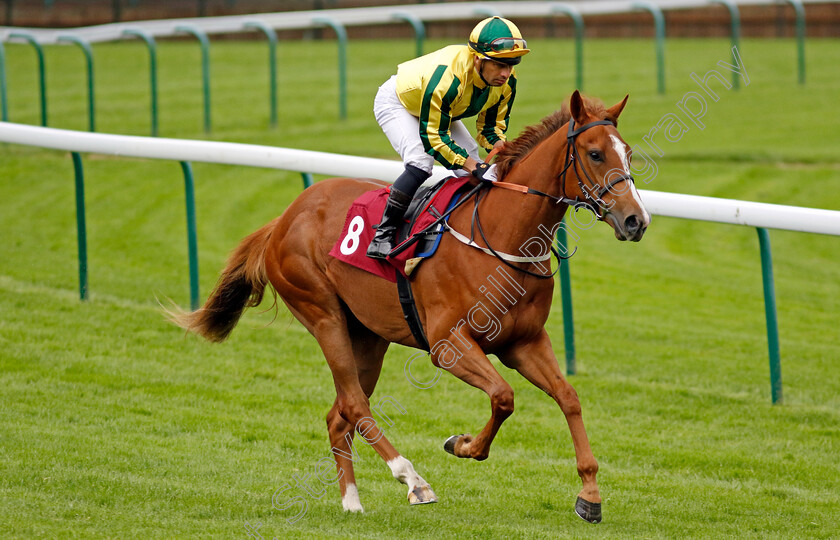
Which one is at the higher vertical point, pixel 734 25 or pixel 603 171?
pixel 603 171

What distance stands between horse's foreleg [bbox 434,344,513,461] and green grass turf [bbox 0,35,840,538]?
33cm

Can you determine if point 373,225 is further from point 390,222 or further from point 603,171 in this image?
point 603,171

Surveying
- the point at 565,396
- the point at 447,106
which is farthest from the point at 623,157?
the point at 565,396

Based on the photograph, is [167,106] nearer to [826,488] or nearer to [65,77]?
[65,77]

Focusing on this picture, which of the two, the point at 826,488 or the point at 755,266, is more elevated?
the point at 826,488

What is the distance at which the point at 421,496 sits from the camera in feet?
14.8

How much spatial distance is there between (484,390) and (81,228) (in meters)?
4.40

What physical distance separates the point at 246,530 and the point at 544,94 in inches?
526

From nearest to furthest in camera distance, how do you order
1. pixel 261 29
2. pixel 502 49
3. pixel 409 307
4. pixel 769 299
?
pixel 502 49
pixel 409 307
pixel 769 299
pixel 261 29

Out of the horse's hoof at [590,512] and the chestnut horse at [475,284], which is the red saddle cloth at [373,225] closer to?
the chestnut horse at [475,284]

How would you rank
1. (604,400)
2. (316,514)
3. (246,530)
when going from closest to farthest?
1. (246,530)
2. (316,514)
3. (604,400)

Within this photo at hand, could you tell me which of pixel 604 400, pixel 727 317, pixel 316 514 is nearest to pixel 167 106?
pixel 727 317

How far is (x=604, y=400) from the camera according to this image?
652 cm

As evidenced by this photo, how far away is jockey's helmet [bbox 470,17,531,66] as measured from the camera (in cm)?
446
